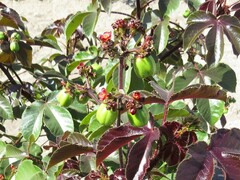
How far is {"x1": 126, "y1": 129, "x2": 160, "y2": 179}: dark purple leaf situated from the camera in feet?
3.20

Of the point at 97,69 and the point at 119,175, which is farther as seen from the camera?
the point at 97,69

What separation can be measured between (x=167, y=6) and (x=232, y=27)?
0.74 ft

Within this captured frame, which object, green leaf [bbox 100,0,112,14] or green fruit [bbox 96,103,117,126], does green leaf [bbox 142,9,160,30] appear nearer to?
green leaf [bbox 100,0,112,14]

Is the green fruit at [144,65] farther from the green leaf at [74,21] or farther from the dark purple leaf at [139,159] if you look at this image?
the green leaf at [74,21]

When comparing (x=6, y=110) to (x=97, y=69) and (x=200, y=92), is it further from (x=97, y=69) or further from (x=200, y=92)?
(x=200, y=92)

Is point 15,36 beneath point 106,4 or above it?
beneath

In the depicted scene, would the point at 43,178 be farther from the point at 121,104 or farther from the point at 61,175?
the point at 121,104

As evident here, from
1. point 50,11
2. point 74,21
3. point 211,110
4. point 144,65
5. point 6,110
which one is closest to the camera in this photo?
point 144,65

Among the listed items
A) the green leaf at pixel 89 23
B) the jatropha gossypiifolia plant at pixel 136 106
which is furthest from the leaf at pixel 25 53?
the green leaf at pixel 89 23

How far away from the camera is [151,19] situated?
138 centimetres

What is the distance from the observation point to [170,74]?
62.4 inches

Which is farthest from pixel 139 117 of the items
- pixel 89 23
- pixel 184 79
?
pixel 89 23

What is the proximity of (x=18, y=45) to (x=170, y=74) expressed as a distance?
502 millimetres

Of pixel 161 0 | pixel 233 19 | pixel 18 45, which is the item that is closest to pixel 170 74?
pixel 161 0
